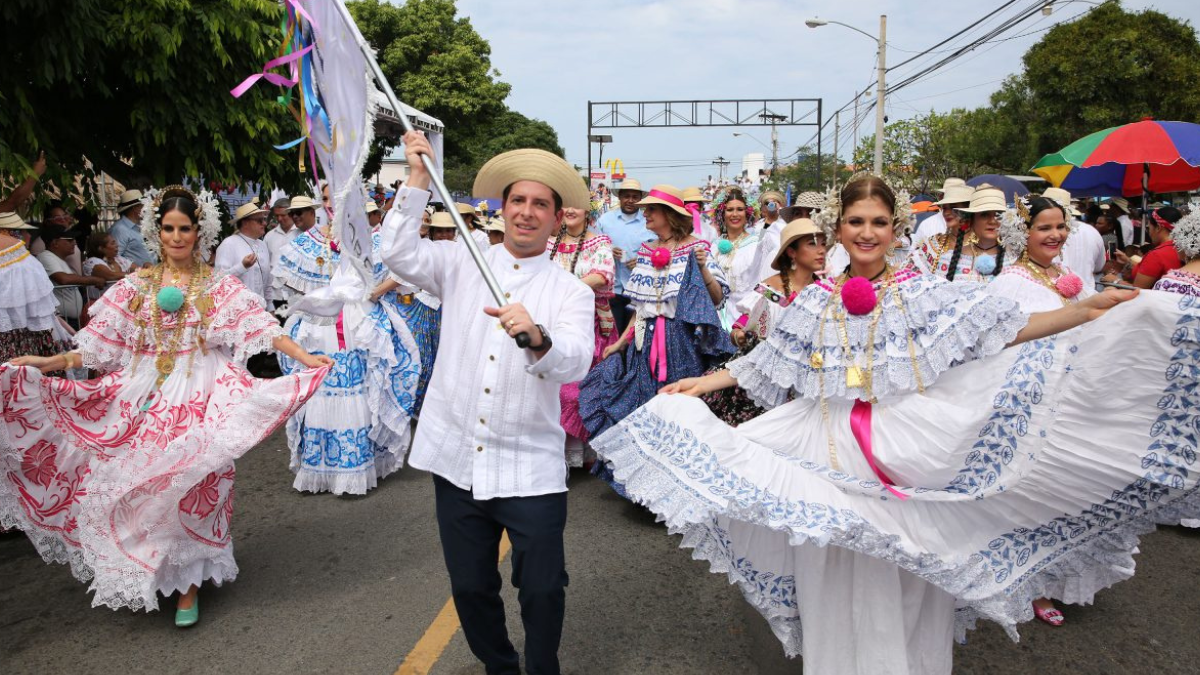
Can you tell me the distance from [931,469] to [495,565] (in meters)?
1.58

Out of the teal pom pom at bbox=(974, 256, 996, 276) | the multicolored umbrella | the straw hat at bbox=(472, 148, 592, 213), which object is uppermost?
the multicolored umbrella

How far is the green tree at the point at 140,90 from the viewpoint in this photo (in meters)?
6.77

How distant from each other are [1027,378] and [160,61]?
7478 millimetres

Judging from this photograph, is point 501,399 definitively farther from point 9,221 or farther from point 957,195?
point 957,195

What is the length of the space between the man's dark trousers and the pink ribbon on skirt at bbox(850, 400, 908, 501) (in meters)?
1.06

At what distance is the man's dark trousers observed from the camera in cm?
300

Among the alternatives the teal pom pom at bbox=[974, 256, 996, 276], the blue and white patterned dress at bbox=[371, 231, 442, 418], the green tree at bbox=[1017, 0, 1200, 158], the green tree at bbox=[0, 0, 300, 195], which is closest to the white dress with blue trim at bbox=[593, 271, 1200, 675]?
the teal pom pom at bbox=[974, 256, 996, 276]

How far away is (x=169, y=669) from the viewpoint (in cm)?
363

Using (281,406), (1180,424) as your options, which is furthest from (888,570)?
(281,406)

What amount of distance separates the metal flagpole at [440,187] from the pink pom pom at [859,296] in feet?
3.97

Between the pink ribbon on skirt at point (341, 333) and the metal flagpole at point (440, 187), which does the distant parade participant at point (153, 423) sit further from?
the pink ribbon on skirt at point (341, 333)

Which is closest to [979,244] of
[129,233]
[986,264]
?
[986,264]

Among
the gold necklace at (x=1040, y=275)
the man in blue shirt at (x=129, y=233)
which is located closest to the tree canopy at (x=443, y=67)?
the man in blue shirt at (x=129, y=233)

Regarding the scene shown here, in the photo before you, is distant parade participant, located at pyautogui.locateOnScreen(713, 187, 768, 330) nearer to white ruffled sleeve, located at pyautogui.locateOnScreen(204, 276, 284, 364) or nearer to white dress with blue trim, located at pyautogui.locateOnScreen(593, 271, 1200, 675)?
white ruffled sleeve, located at pyautogui.locateOnScreen(204, 276, 284, 364)
